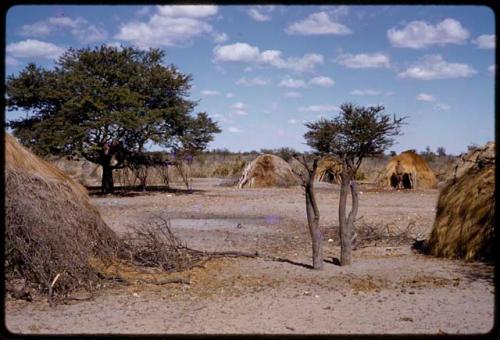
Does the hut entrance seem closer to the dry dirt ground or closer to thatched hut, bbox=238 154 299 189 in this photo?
thatched hut, bbox=238 154 299 189

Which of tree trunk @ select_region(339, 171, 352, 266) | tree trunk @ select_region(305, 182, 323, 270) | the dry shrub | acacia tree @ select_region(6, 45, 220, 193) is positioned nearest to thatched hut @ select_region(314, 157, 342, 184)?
acacia tree @ select_region(6, 45, 220, 193)

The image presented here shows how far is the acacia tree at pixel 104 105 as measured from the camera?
23.8 meters

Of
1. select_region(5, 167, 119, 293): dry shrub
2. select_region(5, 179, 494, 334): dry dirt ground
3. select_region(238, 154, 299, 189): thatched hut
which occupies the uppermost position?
select_region(238, 154, 299, 189): thatched hut

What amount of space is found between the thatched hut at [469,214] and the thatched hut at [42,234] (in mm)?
5085

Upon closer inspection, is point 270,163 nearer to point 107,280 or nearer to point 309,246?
point 309,246

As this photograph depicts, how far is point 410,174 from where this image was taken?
2938 cm

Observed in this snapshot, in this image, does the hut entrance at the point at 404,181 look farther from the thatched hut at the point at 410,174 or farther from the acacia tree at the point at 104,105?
the acacia tree at the point at 104,105

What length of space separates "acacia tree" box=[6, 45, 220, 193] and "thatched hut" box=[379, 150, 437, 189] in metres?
8.78

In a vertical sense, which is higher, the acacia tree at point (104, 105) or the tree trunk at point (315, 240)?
the acacia tree at point (104, 105)

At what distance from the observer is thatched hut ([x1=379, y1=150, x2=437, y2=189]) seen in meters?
29.2

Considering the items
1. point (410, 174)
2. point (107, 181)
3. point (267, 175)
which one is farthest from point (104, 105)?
point (410, 174)

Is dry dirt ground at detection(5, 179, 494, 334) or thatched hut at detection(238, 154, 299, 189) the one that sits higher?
thatched hut at detection(238, 154, 299, 189)

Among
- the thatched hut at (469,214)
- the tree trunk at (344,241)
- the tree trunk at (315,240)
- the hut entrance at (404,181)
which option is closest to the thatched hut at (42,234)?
the tree trunk at (315,240)

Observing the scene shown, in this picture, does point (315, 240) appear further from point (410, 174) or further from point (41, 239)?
point (410, 174)
